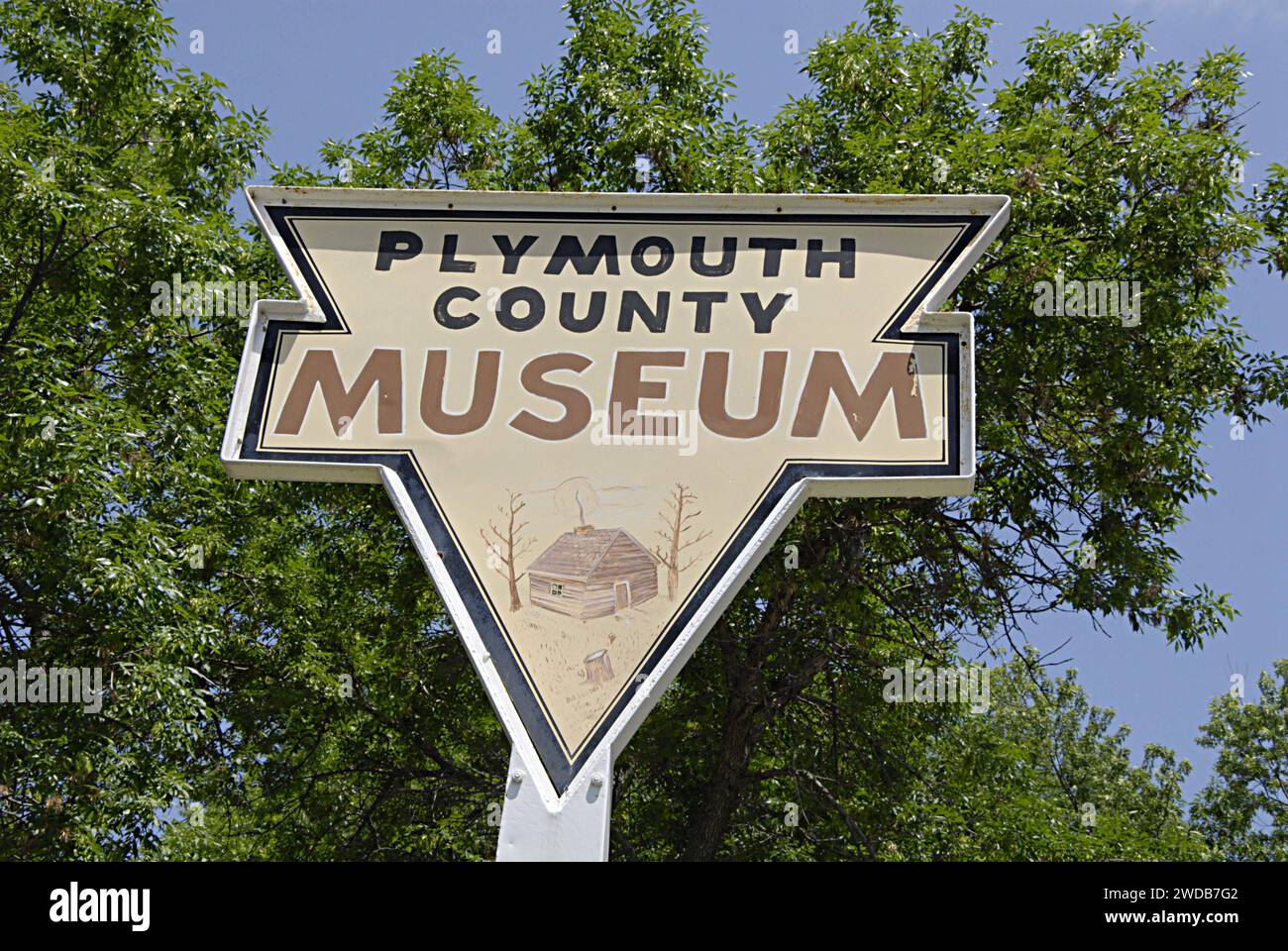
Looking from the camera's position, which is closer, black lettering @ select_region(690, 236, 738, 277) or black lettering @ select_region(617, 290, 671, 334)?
black lettering @ select_region(617, 290, 671, 334)

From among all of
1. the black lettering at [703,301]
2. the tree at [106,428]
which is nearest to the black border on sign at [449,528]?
the black lettering at [703,301]

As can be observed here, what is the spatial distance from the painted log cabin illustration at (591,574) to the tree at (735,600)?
523 cm

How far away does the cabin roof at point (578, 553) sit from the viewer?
5.83 metres

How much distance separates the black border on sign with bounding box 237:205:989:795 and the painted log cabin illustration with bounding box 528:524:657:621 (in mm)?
228

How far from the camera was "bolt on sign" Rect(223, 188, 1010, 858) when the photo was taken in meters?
5.66

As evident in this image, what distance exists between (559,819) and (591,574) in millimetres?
1101

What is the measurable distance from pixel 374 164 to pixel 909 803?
8769 mm

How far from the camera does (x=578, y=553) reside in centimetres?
587

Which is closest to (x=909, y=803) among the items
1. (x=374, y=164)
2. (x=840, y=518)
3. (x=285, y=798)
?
(x=840, y=518)

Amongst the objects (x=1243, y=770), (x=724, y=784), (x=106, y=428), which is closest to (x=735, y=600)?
(x=724, y=784)

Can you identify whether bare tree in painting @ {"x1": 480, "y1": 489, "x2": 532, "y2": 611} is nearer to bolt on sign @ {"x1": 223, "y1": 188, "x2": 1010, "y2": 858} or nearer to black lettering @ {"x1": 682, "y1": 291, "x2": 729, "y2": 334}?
bolt on sign @ {"x1": 223, "y1": 188, "x2": 1010, "y2": 858}

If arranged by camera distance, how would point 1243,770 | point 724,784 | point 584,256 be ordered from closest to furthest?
point 584,256 < point 724,784 < point 1243,770

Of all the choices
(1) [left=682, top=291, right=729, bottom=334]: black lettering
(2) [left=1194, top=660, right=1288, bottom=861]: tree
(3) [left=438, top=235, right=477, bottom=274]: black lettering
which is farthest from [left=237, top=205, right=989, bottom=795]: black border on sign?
(2) [left=1194, top=660, right=1288, bottom=861]: tree

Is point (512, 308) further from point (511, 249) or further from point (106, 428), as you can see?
point (106, 428)
